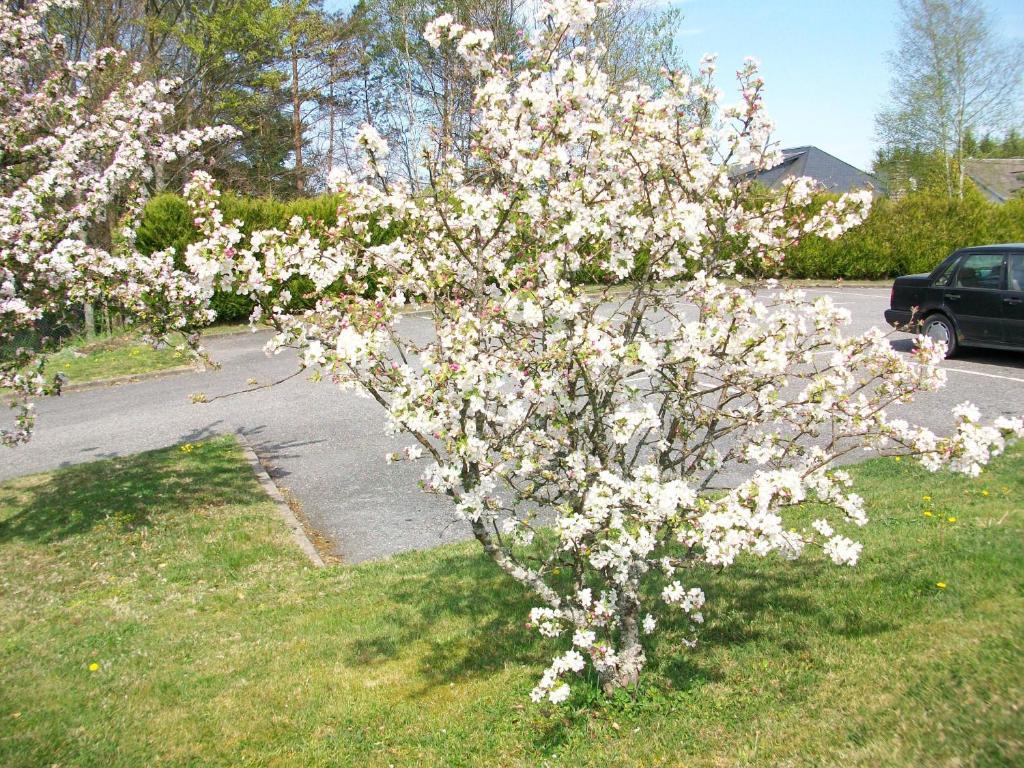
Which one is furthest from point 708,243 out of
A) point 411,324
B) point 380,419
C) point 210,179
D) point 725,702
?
point 411,324

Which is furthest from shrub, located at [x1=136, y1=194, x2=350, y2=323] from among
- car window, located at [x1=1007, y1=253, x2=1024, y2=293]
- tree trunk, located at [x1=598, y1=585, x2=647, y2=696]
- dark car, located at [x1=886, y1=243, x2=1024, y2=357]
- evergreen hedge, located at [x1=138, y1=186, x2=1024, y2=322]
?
evergreen hedge, located at [x1=138, y1=186, x2=1024, y2=322]

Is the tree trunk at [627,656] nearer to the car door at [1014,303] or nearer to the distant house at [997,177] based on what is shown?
the car door at [1014,303]

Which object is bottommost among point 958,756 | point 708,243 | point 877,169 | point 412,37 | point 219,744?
point 219,744

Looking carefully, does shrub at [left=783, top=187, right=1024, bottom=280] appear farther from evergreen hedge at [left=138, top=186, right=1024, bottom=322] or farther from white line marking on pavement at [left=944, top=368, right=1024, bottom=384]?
white line marking on pavement at [left=944, top=368, right=1024, bottom=384]

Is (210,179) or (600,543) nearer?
(600,543)

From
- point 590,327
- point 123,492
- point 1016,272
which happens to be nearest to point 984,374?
point 1016,272

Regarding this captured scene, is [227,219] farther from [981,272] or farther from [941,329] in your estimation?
[981,272]

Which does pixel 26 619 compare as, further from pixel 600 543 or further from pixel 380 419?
pixel 380 419

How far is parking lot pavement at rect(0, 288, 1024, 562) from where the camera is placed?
25.4 feet

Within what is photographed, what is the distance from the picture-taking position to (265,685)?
482 cm

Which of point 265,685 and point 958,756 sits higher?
point 958,756

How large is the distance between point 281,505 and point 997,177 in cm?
4970

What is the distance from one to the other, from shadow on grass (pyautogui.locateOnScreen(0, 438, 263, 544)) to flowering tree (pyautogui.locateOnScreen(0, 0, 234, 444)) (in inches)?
36.0

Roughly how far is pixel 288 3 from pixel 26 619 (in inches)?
1001
